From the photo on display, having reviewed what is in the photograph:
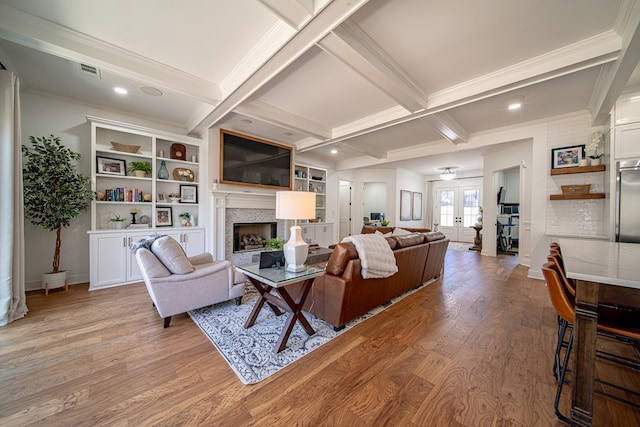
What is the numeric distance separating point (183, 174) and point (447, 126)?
4783 mm

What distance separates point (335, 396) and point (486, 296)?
279cm

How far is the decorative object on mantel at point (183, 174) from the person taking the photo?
4301 millimetres

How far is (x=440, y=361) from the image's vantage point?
181 cm

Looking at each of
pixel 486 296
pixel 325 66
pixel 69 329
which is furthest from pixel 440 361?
pixel 69 329

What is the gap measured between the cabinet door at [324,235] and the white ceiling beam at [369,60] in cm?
423

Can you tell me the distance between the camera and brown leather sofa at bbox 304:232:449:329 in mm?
2178

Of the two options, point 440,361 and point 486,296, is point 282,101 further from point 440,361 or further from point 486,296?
point 486,296

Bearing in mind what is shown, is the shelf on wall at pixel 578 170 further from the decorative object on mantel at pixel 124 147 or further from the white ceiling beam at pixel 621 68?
the decorative object on mantel at pixel 124 147

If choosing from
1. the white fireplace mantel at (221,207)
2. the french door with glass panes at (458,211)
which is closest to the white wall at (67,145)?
the white fireplace mantel at (221,207)

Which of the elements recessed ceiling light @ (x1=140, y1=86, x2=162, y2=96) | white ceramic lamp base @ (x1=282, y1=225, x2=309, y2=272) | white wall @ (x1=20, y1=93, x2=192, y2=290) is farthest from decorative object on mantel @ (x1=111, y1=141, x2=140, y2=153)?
white ceramic lamp base @ (x1=282, y1=225, x2=309, y2=272)

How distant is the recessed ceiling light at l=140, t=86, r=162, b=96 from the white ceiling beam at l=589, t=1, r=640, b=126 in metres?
4.71

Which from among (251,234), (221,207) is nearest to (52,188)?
(221,207)

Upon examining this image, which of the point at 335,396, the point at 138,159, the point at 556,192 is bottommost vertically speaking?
the point at 335,396

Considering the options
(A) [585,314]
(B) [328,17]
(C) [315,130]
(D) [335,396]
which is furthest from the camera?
(C) [315,130]
